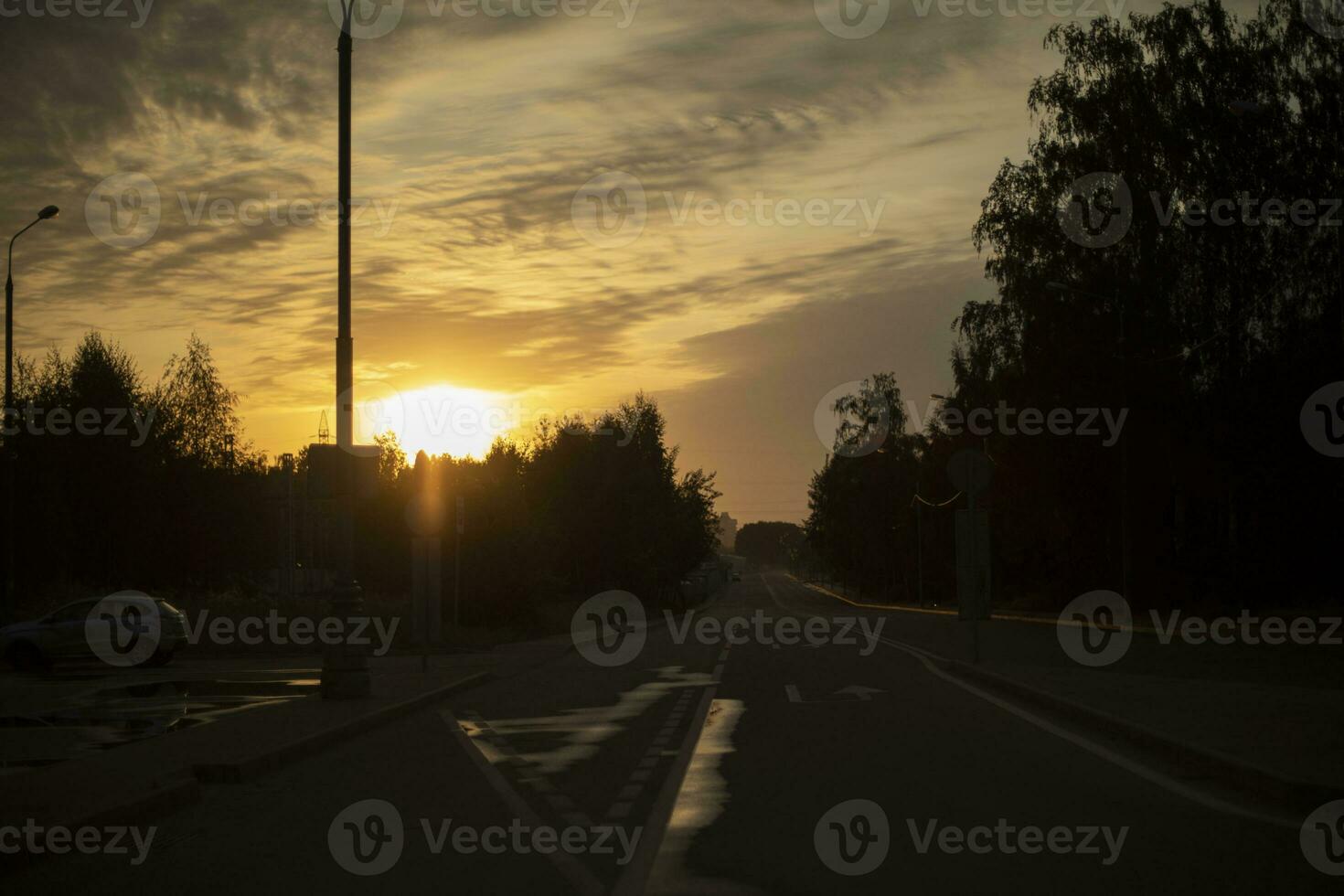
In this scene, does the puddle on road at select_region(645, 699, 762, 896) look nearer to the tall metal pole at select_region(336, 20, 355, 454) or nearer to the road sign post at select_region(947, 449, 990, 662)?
the tall metal pole at select_region(336, 20, 355, 454)

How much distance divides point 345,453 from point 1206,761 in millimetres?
11981

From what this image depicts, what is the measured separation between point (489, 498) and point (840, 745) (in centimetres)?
3099

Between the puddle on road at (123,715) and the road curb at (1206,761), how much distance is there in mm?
9767

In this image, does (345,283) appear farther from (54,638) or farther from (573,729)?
(54,638)

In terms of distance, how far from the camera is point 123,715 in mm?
16938

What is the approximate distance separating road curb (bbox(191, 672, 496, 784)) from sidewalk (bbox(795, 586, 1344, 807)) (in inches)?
308

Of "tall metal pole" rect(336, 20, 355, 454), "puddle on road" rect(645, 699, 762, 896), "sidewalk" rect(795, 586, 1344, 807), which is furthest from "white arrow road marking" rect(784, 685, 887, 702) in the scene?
"tall metal pole" rect(336, 20, 355, 454)

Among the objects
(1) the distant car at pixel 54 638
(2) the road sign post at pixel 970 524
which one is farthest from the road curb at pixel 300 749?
(1) the distant car at pixel 54 638

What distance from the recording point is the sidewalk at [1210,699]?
10.1m

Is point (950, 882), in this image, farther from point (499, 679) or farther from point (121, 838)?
point (499, 679)

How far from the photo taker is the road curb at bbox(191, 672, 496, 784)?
11.2 meters

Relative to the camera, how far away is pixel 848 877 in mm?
7262

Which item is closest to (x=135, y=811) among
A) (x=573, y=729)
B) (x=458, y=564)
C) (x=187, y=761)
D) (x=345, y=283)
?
(x=187, y=761)

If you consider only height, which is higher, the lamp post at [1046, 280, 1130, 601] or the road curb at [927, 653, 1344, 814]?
the lamp post at [1046, 280, 1130, 601]
